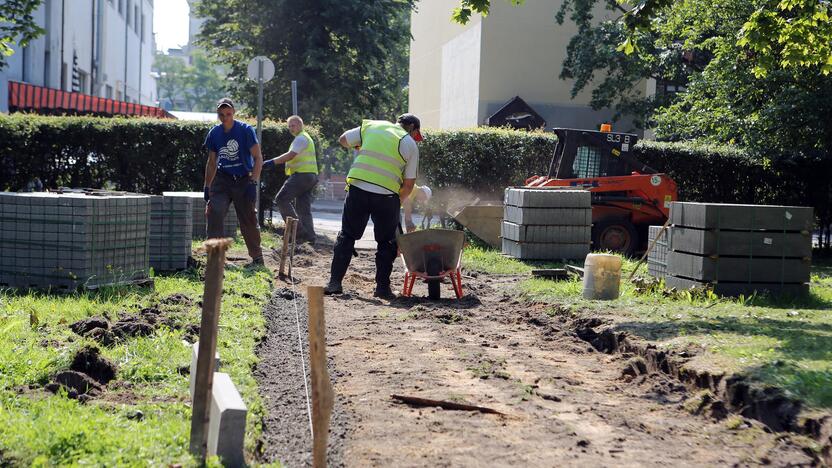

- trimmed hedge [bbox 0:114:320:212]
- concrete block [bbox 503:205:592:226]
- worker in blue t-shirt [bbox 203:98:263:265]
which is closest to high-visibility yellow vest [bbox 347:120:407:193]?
worker in blue t-shirt [bbox 203:98:263:265]

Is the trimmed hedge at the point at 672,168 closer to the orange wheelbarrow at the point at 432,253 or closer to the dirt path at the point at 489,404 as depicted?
the orange wheelbarrow at the point at 432,253

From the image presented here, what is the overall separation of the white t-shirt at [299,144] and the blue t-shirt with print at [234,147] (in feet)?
13.5

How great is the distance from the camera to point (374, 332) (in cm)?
861

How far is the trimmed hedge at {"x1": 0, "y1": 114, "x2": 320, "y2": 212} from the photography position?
58.3 ft

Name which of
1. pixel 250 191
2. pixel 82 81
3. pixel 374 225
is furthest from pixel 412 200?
pixel 82 81

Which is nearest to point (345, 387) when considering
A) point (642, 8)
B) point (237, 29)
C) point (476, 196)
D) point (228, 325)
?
point (228, 325)

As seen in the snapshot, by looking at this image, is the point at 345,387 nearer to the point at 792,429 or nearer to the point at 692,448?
the point at 692,448

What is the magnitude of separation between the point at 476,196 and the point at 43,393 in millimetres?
14443

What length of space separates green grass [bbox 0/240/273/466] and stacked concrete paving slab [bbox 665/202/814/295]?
15.0 ft

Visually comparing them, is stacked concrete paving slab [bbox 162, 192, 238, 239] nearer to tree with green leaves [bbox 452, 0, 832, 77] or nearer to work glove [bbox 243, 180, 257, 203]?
work glove [bbox 243, 180, 257, 203]

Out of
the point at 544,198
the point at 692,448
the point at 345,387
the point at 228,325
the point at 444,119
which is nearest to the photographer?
the point at 692,448

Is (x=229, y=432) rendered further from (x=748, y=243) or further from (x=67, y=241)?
(x=748, y=243)

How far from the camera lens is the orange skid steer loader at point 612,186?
16.7m

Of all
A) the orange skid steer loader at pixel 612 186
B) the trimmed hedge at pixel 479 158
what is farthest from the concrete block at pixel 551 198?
the trimmed hedge at pixel 479 158
